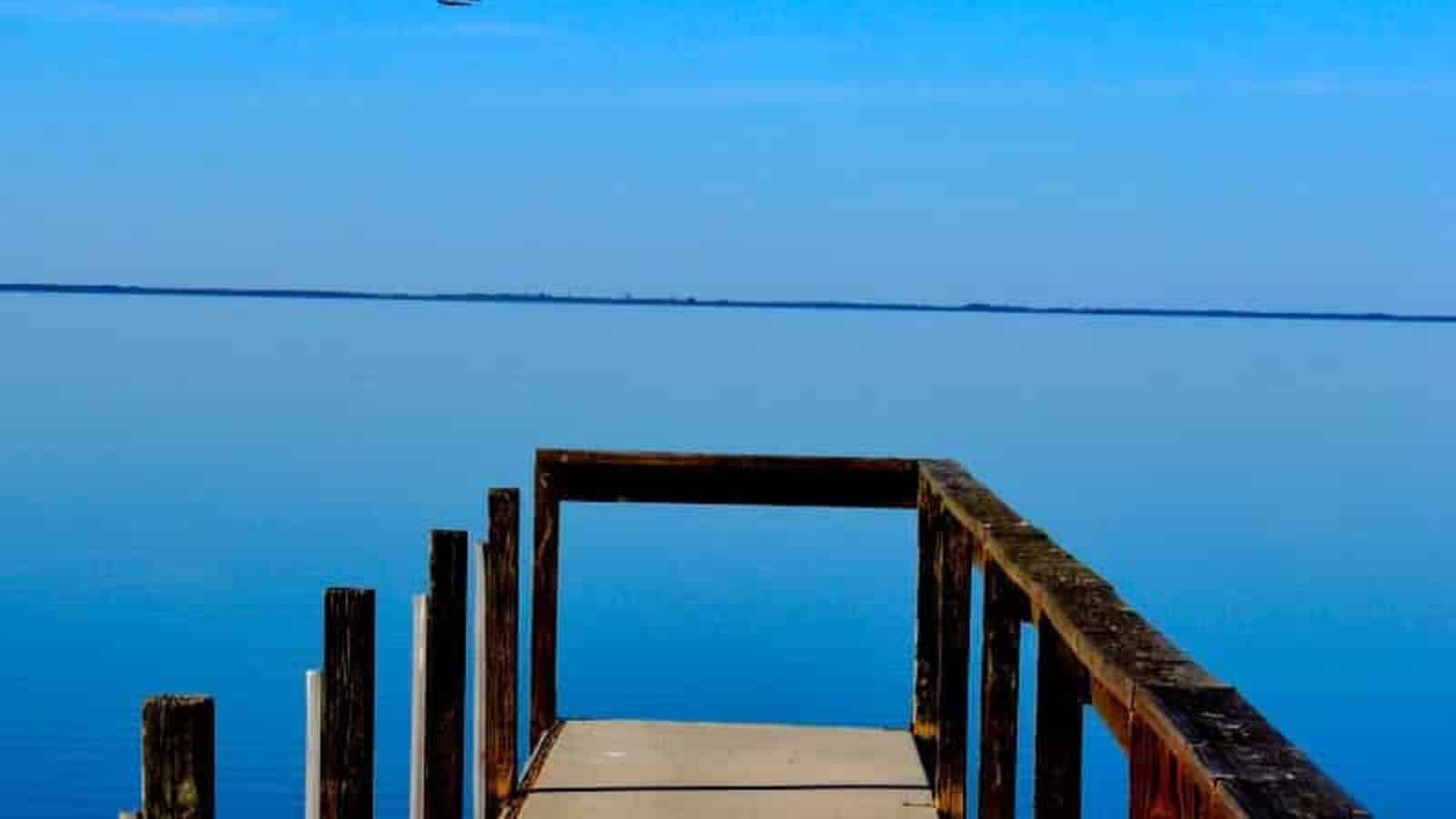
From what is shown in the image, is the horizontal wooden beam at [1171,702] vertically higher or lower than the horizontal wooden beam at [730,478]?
higher

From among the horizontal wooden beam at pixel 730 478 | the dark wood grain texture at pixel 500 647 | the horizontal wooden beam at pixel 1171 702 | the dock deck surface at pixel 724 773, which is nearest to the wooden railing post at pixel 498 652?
the dark wood grain texture at pixel 500 647

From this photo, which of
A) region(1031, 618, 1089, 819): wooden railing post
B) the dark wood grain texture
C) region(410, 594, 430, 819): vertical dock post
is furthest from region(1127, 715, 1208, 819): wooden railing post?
the dark wood grain texture

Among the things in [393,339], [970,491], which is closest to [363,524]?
[970,491]

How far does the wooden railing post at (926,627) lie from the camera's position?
303 inches

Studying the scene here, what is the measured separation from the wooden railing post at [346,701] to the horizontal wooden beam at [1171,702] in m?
1.49

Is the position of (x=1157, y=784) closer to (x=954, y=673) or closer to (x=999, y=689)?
(x=999, y=689)

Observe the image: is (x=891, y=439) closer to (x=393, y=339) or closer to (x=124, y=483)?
(x=124, y=483)

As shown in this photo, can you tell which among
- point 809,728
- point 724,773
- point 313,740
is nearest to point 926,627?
point 724,773

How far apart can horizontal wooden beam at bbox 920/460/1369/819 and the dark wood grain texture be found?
8.31ft

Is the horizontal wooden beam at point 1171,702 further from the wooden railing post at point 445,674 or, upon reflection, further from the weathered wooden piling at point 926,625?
the weathered wooden piling at point 926,625

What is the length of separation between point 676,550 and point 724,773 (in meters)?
17.3

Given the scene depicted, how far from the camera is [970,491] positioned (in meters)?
6.54

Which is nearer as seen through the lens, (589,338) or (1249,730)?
(1249,730)

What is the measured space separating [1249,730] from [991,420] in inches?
1619
